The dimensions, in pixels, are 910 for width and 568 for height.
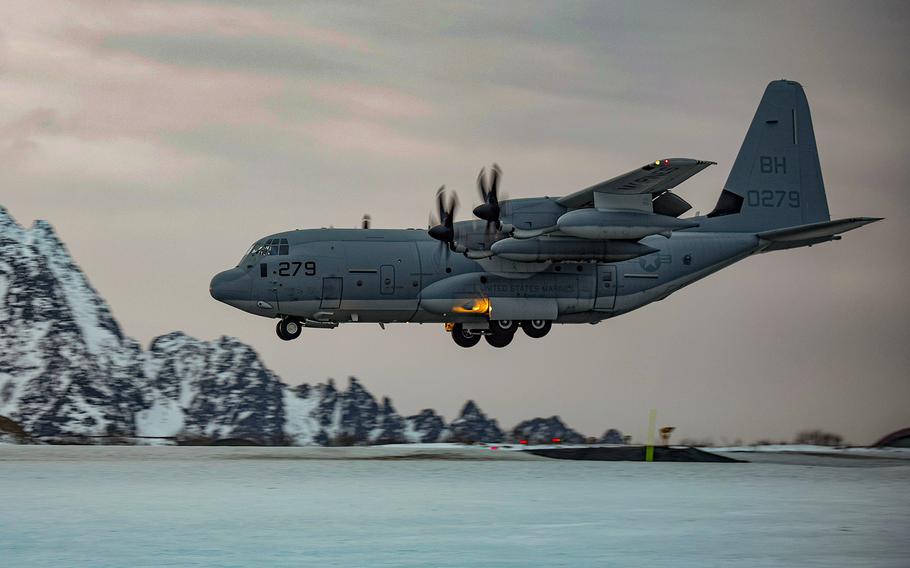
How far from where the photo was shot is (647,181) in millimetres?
49062

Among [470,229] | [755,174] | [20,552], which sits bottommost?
[20,552]

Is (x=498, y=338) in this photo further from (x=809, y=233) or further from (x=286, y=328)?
(x=809, y=233)

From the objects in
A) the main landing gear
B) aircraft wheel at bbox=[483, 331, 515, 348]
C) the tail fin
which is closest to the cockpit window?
the main landing gear

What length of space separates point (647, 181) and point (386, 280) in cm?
1203

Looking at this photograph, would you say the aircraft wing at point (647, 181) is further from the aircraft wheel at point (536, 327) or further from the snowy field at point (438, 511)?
the snowy field at point (438, 511)

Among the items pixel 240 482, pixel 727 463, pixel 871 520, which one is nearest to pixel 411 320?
pixel 727 463

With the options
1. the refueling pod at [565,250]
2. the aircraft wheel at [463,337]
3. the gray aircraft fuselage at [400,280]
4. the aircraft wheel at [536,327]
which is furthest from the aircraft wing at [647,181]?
the aircraft wheel at [463,337]

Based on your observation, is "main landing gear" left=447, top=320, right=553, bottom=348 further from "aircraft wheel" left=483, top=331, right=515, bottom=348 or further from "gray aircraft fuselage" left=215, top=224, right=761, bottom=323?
"gray aircraft fuselage" left=215, top=224, right=761, bottom=323

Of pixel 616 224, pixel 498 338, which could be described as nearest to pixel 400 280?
pixel 498 338

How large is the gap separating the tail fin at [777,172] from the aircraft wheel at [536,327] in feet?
33.9

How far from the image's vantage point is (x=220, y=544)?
26.3 m

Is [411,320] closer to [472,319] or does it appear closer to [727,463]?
[472,319]

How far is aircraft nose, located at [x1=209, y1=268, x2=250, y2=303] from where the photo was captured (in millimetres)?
53531

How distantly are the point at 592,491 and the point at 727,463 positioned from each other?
10755 millimetres
